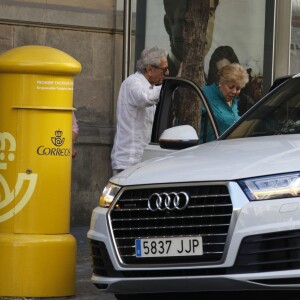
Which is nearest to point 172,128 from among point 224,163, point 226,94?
point 224,163

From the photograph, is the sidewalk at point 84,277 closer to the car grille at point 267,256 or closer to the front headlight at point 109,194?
the front headlight at point 109,194

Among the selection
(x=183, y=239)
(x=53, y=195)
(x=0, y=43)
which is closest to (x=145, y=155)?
(x=53, y=195)

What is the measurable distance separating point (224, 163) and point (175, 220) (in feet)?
1.38

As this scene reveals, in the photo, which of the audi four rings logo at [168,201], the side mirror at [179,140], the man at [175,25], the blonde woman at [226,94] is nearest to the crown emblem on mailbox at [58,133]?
the side mirror at [179,140]

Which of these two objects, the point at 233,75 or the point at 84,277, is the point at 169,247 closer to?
the point at 84,277

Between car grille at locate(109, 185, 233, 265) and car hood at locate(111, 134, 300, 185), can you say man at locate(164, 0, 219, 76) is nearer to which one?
car hood at locate(111, 134, 300, 185)

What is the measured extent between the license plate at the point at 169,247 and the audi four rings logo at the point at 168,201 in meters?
0.18

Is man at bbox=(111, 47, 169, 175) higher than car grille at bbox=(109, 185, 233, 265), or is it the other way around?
man at bbox=(111, 47, 169, 175)

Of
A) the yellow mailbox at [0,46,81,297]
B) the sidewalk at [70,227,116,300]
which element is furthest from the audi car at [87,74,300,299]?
the sidewalk at [70,227,116,300]

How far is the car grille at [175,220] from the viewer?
22.2 ft

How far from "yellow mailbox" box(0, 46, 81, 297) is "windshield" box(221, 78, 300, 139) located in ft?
4.21

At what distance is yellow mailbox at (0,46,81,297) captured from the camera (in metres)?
8.70

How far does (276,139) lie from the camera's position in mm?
7566

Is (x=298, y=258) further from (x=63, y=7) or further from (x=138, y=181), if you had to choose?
(x=63, y=7)
